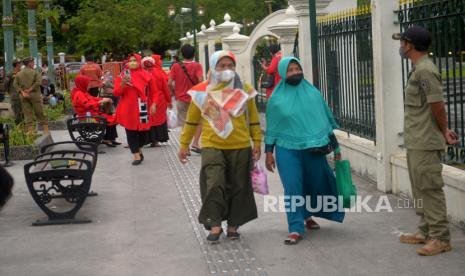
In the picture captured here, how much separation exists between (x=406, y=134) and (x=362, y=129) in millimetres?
4316

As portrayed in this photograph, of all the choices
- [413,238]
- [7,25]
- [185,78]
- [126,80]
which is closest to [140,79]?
[126,80]

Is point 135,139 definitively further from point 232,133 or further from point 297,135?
point 297,135

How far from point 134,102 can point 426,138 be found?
7.36m

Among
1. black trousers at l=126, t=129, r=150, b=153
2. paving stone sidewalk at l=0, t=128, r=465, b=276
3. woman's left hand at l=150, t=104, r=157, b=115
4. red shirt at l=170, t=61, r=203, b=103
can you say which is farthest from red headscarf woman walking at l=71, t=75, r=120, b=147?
paving stone sidewalk at l=0, t=128, r=465, b=276

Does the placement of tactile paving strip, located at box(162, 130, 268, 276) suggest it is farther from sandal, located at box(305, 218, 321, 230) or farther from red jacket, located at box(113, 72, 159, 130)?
red jacket, located at box(113, 72, 159, 130)

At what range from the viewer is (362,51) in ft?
35.5

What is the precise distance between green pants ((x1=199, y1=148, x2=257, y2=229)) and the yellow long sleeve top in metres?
0.06

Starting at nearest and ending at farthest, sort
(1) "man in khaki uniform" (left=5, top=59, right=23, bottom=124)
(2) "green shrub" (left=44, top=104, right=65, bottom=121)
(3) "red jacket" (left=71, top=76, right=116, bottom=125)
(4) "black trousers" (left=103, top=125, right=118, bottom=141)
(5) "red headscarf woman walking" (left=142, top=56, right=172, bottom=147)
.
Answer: (5) "red headscarf woman walking" (left=142, top=56, right=172, bottom=147) < (3) "red jacket" (left=71, top=76, right=116, bottom=125) < (4) "black trousers" (left=103, top=125, right=118, bottom=141) < (1) "man in khaki uniform" (left=5, top=59, right=23, bottom=124) < (2) "green shrub" (left=44, top=104, right=65, bottom=121)

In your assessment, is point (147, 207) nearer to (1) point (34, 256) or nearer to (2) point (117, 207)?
(2) point (117, 207)

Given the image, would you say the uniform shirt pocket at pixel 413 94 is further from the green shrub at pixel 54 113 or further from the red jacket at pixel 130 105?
the green shrub at pixel 54 113

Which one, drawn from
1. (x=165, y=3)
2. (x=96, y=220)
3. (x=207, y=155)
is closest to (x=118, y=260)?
(x=207, y=155)

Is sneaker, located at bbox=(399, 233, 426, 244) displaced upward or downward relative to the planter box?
downward

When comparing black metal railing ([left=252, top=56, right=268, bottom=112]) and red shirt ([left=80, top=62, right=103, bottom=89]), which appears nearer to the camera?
red shirt ([left=80, top=62, right=103, bottom=89])

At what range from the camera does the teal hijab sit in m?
7.47
